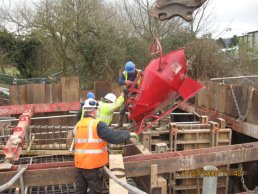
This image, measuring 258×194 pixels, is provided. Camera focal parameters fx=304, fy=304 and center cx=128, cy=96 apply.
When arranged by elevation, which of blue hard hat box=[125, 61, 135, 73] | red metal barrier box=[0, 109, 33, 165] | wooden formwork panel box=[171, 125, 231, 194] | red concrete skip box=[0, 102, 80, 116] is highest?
blue hard hat box=[125, 61, 135, 73]

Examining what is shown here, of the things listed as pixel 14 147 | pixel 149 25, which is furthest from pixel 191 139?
pixel 149 25

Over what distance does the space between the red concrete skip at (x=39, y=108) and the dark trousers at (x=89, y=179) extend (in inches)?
213

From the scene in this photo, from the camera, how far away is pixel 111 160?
14.4 ft

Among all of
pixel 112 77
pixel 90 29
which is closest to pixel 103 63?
pixel 112 77

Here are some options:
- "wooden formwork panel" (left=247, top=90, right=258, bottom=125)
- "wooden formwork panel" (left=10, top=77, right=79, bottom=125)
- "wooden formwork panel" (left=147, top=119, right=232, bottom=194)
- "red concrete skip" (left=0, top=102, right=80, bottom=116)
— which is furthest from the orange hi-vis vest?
"wooden formwork panel" (left=10, top=77, right=79, bottom=125)

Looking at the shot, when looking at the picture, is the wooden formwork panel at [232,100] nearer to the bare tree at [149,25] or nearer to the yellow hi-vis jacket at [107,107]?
the yellow hi-vis jacket at [107,107]

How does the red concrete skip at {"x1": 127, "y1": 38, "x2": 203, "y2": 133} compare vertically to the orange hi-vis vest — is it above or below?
above

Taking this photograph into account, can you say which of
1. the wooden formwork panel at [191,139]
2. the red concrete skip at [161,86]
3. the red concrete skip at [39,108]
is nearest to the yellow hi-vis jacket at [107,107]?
the red concrete skip at [161,86]

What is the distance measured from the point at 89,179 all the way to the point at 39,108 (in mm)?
5681

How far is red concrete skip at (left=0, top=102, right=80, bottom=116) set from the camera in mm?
9102

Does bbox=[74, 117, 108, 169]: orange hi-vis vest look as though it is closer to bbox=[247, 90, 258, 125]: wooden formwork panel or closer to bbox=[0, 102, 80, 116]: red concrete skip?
bbox=[247, 90, 258, 125]: wooden formwork panel

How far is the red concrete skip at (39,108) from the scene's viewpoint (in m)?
9.10

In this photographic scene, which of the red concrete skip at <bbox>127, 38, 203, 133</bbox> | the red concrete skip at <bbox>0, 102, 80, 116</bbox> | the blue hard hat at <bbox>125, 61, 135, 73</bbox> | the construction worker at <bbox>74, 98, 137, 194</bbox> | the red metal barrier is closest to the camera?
the construction worker at <bbox>74, 98, 137, 194</bbox>

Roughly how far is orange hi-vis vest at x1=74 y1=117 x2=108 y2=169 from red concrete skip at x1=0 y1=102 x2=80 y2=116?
18.3 ft
